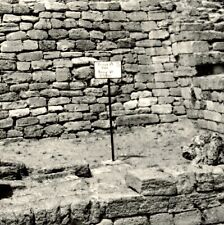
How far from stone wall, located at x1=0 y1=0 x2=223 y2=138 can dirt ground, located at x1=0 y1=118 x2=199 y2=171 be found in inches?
9.3

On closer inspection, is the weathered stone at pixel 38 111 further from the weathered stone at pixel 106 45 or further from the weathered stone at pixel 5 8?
the weathered stone at pixel 5 8

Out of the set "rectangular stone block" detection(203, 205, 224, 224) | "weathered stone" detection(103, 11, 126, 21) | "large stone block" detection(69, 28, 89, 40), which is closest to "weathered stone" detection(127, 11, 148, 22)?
"weathered stone" detection(103, 11, 126, 21)

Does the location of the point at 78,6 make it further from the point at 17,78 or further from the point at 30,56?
the point at 17,78

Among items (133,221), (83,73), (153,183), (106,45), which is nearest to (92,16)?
(106,45)

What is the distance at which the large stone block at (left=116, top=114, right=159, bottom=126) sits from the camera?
823 centimetres

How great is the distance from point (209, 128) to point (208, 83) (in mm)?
831

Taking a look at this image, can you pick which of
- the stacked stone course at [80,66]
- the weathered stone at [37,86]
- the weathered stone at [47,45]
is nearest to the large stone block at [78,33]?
the stacked stone course at [80,66]

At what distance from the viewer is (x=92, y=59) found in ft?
27.2

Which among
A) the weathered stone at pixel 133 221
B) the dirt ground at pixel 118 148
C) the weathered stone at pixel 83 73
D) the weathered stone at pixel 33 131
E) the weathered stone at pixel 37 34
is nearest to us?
the weathered stone at pixel 133 221

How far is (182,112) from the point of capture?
339 inches

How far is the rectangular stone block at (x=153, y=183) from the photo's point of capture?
443 cm

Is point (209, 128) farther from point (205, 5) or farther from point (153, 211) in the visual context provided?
point (153, 211)

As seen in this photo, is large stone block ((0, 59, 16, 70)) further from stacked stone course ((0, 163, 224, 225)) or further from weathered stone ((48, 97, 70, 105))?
stacked stone course ((0, 163, 224, 225))

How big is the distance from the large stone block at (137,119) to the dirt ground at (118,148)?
0.12 meters
